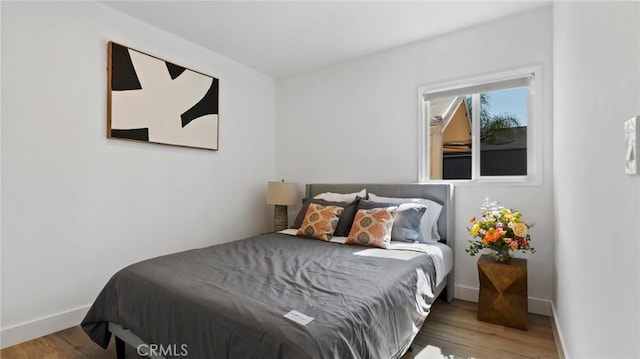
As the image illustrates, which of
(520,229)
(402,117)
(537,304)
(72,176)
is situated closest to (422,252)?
(520,229)

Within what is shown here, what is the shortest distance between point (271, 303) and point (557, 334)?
2.07m

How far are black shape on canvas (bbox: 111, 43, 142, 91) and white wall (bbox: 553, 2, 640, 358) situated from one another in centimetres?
311

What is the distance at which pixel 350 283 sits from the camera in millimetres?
1625

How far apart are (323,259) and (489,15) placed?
2.56 m

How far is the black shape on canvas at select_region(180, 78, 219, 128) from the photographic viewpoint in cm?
316

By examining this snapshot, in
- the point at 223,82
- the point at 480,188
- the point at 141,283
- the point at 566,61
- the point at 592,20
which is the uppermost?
the point at 223,82

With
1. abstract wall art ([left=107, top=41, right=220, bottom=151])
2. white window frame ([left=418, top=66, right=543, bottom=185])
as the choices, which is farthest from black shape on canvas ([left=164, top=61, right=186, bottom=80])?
white window frame ([left=418, top=66, right=543, bottom=185])

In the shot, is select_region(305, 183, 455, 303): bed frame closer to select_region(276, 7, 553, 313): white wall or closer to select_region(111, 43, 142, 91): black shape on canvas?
select_region(276, 7, 553, 313): white wall

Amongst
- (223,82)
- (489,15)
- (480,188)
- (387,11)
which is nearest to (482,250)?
(480,188)

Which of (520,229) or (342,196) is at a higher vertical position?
(342,196)

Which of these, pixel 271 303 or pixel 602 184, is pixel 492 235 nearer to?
pixel 602 184

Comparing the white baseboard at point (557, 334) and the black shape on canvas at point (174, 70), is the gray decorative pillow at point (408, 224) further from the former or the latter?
the black shape on canvas at point (174, 70)

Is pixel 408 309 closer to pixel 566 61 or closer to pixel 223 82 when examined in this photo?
pixel 566 61

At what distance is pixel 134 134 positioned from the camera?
2.73 meters
